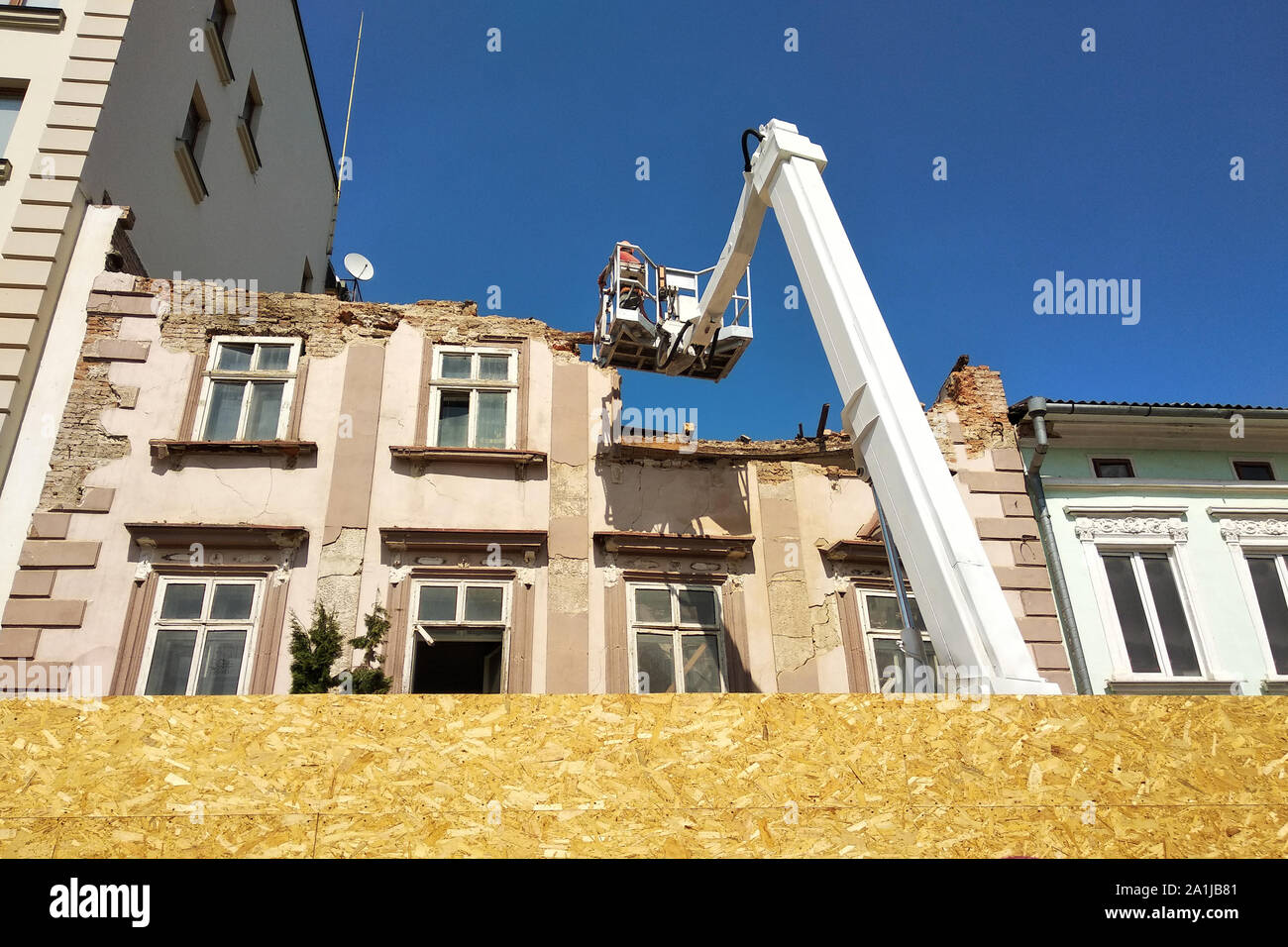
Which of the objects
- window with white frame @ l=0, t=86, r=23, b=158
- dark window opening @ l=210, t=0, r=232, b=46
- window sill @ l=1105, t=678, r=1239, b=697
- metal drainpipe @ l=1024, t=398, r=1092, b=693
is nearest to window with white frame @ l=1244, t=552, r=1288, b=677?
window sill @ l=1105, t=678, r=1239, b=697

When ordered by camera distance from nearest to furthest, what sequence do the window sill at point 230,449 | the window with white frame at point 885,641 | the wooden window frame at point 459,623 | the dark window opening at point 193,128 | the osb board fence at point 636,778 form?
the osb board fence at point 636,778
the wooden window frame at point 459,623
the window sill at point 230,449
the window with white frame at point 885,641
the dark window opening at point 193,128

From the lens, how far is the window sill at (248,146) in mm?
16875

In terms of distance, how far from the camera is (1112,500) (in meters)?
12.8

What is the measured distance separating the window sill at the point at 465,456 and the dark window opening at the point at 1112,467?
817 cm

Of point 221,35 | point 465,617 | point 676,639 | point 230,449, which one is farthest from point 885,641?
point 221,35

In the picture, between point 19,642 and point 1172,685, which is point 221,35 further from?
point 1172,685

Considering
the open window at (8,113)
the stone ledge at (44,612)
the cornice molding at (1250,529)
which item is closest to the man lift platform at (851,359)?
the cornice molding at (1250,529)

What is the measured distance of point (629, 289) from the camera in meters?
12.8

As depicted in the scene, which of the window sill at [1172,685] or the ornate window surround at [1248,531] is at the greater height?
Answer: the ornate window surround at [1248,531]

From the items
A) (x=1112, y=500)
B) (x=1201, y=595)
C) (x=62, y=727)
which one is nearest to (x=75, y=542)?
(x=62, y=727)

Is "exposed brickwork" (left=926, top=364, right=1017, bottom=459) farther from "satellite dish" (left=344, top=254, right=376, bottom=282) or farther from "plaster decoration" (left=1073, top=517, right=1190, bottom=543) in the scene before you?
"satellite dish" (left=344, top=254, right=376, bottom=282)

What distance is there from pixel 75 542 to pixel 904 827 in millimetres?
9671

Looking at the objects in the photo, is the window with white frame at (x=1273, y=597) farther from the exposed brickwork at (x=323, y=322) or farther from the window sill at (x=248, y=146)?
the window sill at (x=248, y=146)

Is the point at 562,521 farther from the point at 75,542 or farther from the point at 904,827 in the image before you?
the point at 904,827
